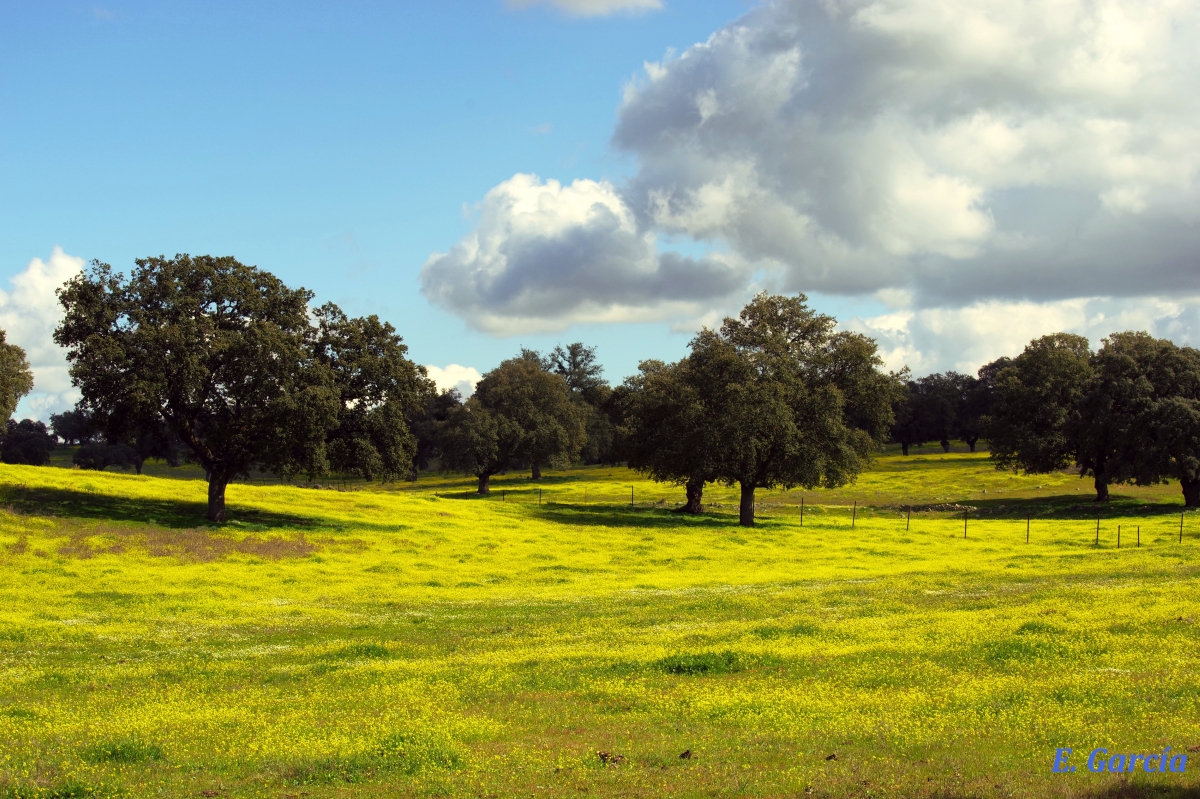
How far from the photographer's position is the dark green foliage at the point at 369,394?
164ft

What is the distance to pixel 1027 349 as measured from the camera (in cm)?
9688

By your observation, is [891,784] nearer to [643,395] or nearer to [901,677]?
[901,677]

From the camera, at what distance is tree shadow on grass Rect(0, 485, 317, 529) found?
46031mm

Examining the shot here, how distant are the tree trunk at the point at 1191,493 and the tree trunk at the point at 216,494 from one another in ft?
232

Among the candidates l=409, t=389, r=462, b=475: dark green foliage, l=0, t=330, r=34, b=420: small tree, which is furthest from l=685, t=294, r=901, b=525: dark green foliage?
l=409, t=389, r=462, b=475: dark green foliage

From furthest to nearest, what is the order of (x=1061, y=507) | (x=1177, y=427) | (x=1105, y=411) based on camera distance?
(x=1105, y=411) → (x=1061, y=507) → (x=1177, y=427)

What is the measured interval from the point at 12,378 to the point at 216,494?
4273cm

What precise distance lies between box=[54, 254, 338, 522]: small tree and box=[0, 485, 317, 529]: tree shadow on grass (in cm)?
213

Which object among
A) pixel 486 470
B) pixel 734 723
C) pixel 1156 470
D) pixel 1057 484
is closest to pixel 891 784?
pixel 734 723

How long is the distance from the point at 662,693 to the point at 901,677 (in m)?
4.22

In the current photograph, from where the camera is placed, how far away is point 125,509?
4903 centimetres

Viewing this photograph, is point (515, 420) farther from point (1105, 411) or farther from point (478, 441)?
point (1105, 411)

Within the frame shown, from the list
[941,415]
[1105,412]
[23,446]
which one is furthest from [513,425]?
[941,415]

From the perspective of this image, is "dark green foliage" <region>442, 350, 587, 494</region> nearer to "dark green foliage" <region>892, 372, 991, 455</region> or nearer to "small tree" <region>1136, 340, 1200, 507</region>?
"small tree" <region>1136, 340, 1200, 507</region>
